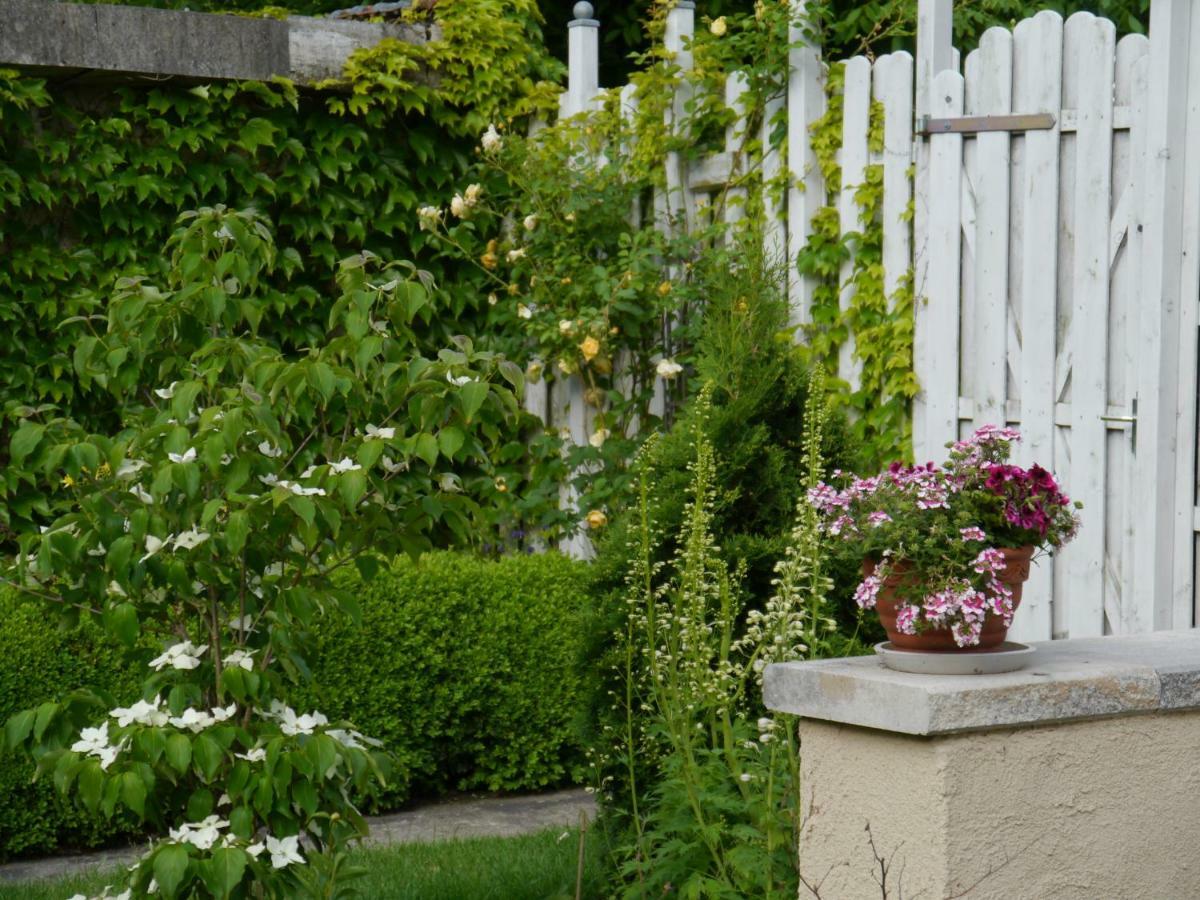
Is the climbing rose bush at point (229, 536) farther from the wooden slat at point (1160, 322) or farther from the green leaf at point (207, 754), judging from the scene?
the wooden slat at point (1160, 322)

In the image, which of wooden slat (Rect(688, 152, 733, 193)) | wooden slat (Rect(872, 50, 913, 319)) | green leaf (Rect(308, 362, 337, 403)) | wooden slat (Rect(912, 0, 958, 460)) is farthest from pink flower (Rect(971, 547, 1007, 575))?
wooden slat (Rect(688, 152, 733, 193))

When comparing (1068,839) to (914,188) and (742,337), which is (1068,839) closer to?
(742,337)

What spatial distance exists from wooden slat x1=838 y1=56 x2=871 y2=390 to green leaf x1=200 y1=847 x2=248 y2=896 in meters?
2.78

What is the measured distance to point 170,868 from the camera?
2.69 metres

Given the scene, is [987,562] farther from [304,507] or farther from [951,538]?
[304,507]

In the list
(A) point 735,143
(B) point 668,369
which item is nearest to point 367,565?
(B) point 668,369

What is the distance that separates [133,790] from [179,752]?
0.10 metres

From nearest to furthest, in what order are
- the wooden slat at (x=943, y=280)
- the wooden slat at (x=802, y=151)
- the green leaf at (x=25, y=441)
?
the green leaf at (x=25, y=441)
the wooden slat at (x=943, y=280)
the wooden slat at (x=802, y=151)

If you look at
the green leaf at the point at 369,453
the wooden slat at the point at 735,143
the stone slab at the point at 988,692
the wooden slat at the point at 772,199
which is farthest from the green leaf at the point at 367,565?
the wooden slat at the point at 735,143

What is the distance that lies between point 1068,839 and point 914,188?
8.25ft

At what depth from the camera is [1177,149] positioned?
13.0 feet

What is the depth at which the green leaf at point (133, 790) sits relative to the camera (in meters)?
2.74

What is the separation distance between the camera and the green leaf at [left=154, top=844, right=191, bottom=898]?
2.69 metres

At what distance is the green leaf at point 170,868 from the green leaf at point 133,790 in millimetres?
96
